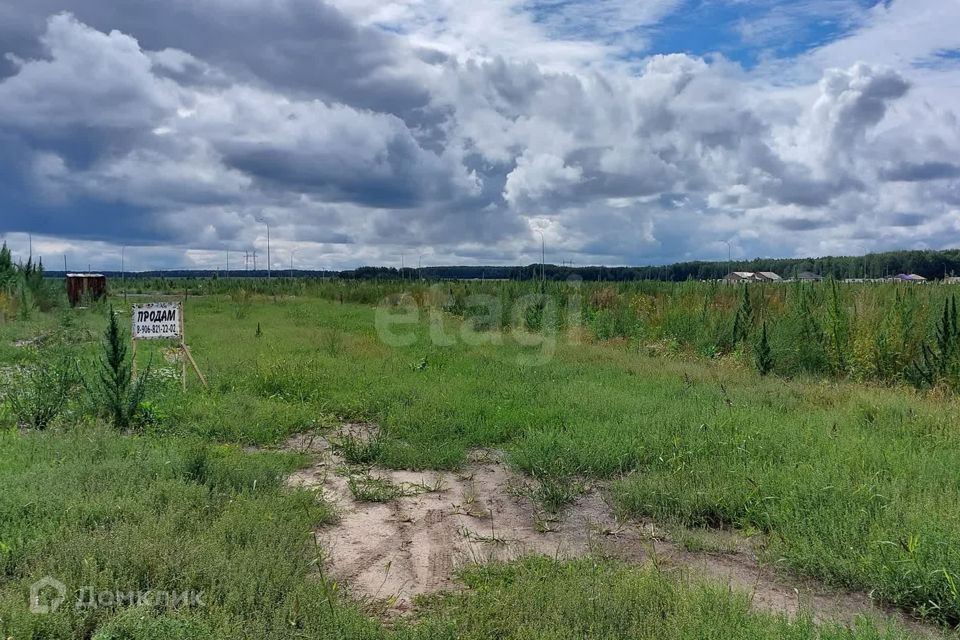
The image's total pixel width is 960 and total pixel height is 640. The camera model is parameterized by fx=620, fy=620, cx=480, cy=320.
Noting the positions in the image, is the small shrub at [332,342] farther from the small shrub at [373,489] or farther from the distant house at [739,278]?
the distant house at [739,278]

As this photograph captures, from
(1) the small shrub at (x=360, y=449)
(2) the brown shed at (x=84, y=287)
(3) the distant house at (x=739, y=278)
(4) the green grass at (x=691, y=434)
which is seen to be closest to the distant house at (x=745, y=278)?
(3) the distant house at (x=739, y=278)

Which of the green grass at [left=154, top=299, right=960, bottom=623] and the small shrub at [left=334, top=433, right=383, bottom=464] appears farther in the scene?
the small shrub at [left=334, top=433, right=383, bottom=464]

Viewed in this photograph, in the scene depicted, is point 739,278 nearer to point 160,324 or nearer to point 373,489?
point 160,324

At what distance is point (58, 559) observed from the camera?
3.37 meters

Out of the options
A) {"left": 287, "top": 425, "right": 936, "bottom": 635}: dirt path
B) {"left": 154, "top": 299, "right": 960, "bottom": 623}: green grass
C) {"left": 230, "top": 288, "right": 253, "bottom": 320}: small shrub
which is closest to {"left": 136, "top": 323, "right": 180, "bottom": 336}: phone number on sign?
{"left": 154, "top": 299, "right": 960, "bottom": 623}: green grass

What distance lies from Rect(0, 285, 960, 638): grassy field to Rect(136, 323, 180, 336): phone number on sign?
75cm

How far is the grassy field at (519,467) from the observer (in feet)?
10.1

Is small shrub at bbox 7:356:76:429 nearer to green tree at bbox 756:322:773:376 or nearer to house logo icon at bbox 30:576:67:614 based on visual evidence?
house logo icon at bbox 30:576:67:614

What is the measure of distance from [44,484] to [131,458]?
72 cm

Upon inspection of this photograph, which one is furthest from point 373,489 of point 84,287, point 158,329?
point 84,287

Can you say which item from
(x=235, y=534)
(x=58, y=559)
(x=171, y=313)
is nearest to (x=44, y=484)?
(x=58, y=559)

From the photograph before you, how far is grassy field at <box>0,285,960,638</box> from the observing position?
3.09 m

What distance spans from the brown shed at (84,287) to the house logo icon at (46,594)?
2578 cm

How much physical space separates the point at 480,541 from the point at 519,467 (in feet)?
4.79
